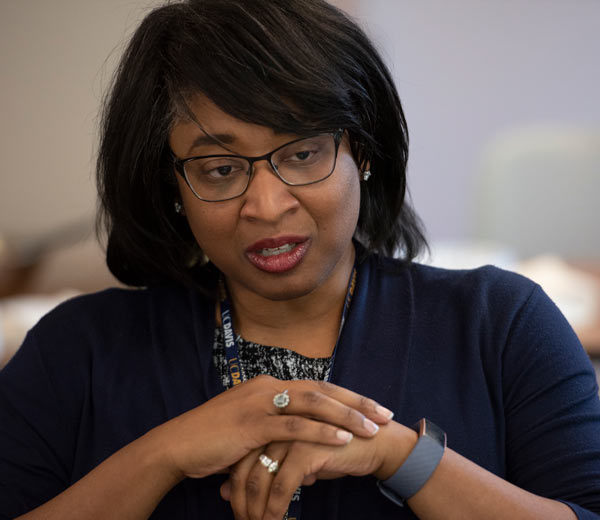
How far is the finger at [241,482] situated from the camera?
1.25m

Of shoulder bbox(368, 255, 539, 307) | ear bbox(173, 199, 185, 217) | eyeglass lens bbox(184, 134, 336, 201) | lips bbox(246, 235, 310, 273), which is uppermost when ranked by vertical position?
eyeglass lens bbox(184, 134, 336, 201)

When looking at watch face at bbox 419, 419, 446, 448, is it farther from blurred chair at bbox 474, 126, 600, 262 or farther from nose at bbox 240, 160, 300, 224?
blurred chair at bbox 474, 126, 600, 262

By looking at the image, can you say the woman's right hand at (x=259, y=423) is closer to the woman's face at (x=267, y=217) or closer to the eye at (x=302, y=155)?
the woman's face at (x=267, y=217)

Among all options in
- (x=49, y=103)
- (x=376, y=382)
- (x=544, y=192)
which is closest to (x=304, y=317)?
(x=376, y=382)

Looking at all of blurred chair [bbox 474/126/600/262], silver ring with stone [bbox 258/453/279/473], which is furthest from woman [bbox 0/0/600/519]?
blurred chair [bbox 474/126/600/262]

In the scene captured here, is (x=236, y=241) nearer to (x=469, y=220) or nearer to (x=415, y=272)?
(x=415, y=272)

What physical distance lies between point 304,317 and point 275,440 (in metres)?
0.32

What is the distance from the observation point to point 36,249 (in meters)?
2.96

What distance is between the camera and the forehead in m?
1.27

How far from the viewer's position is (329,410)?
1206 mm

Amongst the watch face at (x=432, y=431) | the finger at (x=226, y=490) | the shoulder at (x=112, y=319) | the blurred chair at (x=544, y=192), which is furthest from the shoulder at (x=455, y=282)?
the blurred chair at (x=544, y=192)

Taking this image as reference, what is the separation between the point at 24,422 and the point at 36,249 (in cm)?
166

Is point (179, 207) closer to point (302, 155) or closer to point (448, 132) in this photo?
point (302, 155)

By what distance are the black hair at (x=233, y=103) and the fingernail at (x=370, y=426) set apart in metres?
0.46
